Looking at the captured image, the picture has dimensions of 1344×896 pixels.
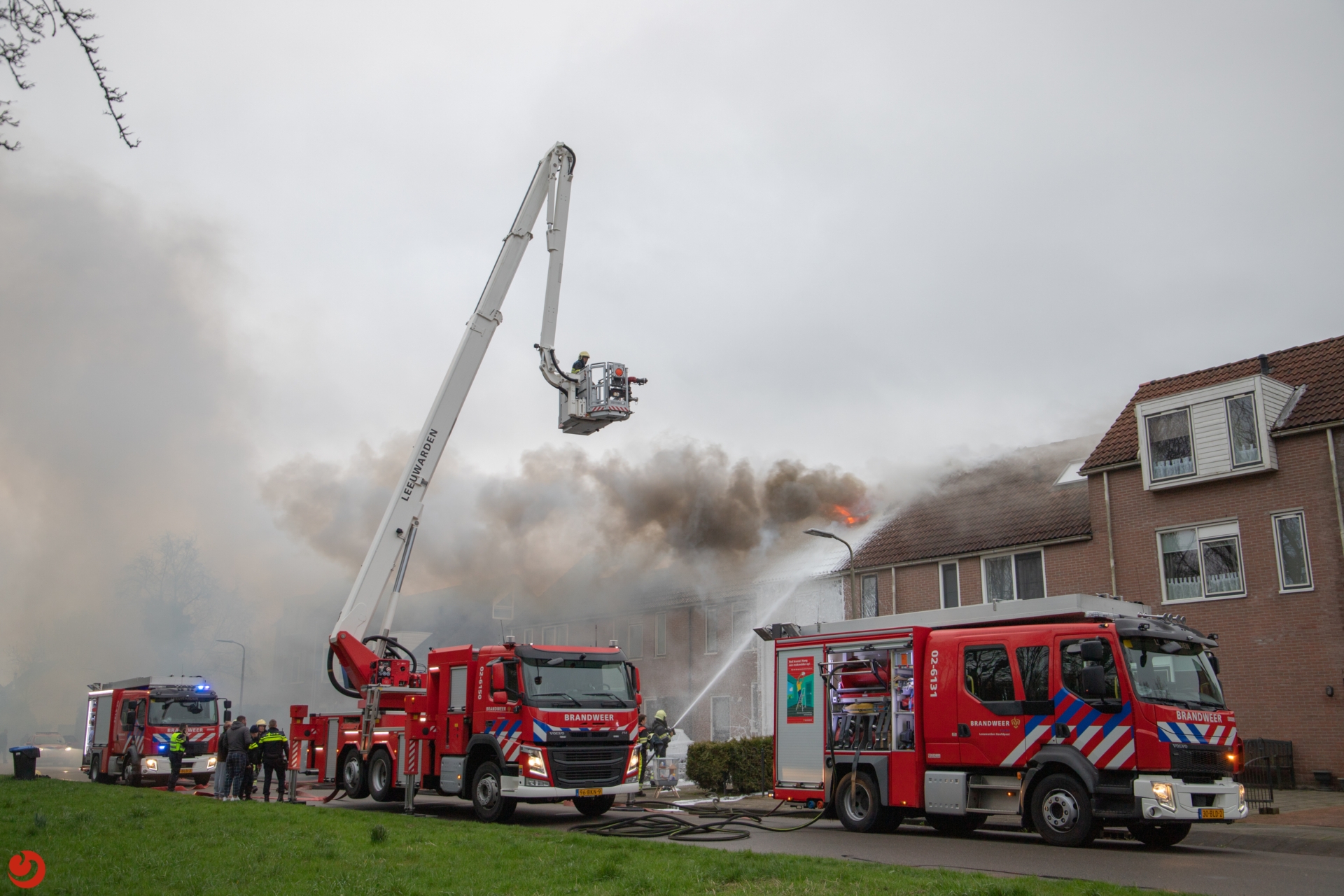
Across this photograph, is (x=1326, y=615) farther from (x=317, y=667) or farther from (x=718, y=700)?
(x=317, y=667)

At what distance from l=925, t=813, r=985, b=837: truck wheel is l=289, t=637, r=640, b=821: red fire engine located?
4.52 metres

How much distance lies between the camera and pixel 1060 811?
11.8 meters

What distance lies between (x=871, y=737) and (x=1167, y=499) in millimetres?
13243

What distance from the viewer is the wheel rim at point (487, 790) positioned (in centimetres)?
1516

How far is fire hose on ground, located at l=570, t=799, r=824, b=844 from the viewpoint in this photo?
12.6m

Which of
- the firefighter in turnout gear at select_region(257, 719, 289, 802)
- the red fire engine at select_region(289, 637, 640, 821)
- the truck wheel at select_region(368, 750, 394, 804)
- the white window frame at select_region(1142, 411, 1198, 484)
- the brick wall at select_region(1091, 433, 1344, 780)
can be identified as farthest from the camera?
the white window frame at select_region(1142, 411, 1198, 484)

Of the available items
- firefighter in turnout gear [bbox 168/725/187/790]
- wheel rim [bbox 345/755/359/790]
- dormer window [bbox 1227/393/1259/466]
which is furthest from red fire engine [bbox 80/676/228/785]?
dormer window [bbox 1227/393/1259/466]

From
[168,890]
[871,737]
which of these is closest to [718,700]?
[871,737]

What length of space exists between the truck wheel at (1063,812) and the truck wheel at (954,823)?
176 cm

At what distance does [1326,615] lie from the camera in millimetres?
20344

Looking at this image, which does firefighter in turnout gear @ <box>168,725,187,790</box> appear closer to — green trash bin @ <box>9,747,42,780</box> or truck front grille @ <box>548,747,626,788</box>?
green trash bin @ <box>9,747,42,780</box>

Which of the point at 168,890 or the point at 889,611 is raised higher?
the point at 889,611

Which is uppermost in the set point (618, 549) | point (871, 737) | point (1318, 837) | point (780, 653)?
point (618, 549)

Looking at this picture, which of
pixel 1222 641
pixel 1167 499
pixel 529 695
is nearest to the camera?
pixel 529 695
